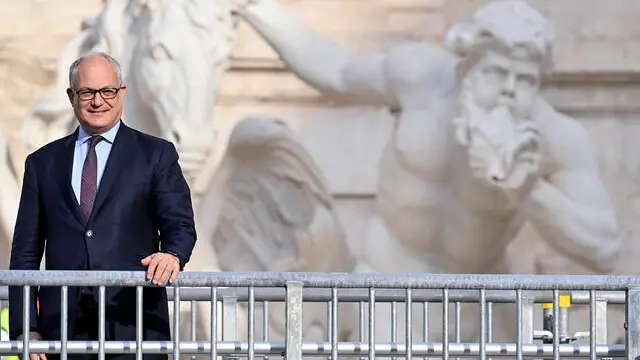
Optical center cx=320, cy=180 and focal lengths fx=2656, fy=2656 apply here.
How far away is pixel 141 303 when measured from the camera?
15.0ft

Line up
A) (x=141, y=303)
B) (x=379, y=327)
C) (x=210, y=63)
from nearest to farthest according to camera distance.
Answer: (x=141, y=303) < (x=379, y=327) < (x=210, y=63)

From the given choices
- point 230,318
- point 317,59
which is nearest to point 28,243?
point 230,318

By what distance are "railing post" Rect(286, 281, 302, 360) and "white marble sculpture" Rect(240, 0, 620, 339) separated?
4.25 m

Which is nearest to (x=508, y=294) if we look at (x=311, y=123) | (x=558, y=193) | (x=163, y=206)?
(x=163, y=206)

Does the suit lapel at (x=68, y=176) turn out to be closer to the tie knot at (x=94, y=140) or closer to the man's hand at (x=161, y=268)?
the tie knot at (x=94, y=140)

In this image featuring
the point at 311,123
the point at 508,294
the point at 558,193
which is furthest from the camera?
the point at 311,123

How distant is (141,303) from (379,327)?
3853 millimetres

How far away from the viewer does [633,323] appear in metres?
4.74

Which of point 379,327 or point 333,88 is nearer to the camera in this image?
point 379,327

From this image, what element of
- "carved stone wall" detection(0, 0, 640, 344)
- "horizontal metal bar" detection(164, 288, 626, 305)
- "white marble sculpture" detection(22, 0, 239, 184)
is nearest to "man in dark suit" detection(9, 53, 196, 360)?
"horizontal metal bar" detection(164, 288, 626, 305)

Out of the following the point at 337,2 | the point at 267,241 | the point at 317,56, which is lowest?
the point at 267,241

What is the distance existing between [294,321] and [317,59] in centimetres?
538

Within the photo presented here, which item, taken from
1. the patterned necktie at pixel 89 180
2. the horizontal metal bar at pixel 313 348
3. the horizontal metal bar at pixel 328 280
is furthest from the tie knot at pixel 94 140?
the horizontal metal bar at pixel 313 348

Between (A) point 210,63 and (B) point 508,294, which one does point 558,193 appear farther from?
(B) point 508,294
